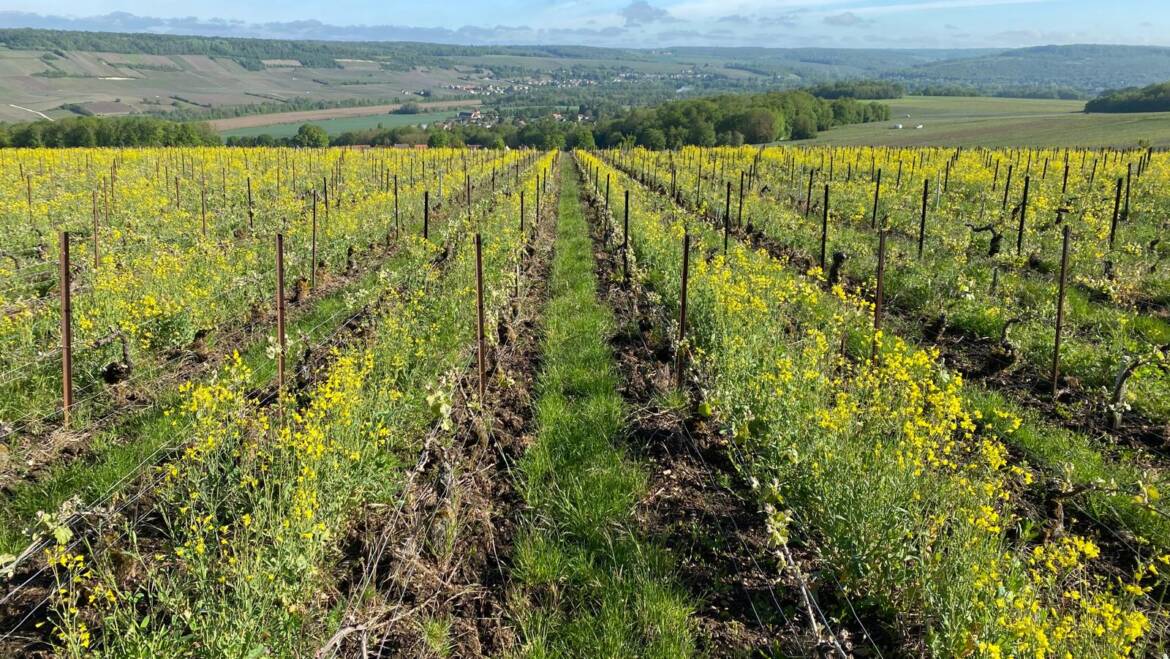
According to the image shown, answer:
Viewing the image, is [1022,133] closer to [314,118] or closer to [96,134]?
[96,134]

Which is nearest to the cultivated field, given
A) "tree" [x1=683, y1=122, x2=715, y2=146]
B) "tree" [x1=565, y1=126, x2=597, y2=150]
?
"tree" [x1=565, y1=126, x2=597, y2=150]

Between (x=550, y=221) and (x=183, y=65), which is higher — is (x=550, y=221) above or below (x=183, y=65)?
below

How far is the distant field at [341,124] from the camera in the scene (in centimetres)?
8956

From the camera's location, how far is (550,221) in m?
20.6

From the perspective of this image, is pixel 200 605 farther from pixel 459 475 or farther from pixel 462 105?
pixel 462 105

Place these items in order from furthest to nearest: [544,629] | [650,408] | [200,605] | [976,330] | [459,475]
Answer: [976,330] < [650,408] < [459,475] < [544,629] < [200,605]

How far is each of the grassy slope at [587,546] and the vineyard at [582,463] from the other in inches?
1.0

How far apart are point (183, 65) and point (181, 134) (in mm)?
143726

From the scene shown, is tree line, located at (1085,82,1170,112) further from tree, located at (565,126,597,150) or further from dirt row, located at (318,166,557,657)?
dirt row, located at (318,166,557,657)

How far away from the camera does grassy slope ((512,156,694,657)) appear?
13.2 feet

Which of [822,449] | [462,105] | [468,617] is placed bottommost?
[468,617]

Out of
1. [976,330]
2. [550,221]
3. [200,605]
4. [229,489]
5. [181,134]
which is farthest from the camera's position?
[181,134]

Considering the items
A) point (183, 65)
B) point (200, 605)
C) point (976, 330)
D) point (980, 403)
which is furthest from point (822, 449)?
point (183, 65)

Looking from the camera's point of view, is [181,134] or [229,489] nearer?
[229,489]
